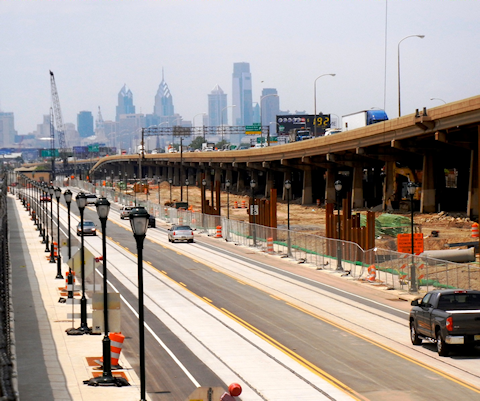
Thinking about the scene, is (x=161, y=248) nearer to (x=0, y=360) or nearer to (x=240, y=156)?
(x=0, y=360)

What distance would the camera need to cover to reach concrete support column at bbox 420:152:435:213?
70.5 m

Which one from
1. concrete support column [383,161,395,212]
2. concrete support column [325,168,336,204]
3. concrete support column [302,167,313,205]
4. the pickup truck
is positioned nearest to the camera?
the pickup truck

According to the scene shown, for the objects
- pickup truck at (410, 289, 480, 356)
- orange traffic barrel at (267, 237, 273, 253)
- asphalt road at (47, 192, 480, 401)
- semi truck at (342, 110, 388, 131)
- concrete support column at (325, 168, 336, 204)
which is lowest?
asphalt road at (47, 192, 480, 401)

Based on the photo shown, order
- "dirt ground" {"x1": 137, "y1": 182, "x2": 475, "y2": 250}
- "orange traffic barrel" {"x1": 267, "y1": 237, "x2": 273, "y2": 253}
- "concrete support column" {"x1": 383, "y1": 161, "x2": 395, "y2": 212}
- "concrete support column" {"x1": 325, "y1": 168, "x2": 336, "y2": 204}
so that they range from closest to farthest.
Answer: "dirt ground" {"x1": 137, "y1": 182, "x2": 475, "y2": 250}
"orange traffic barrel" {"x1": 267, "y1": 237, "x2": 273, "y2": 253}
"concrete support column" {"x1": 383, "y1": 161, "x2": 395, "y2": 212}
"concrete support column" {"x1": 325, "y1": 168, "x2": 336, "y2": 204}

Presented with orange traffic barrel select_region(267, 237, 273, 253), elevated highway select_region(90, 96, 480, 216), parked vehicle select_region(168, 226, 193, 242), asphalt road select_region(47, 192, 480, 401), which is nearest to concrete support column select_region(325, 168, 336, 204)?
elevated highway select_region(90, 96, 480, 216)

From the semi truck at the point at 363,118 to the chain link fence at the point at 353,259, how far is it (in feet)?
62.4

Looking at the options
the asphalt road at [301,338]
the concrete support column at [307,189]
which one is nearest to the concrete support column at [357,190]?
the concrete support column at [307,189]

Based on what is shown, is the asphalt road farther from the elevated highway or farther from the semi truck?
the semi truck

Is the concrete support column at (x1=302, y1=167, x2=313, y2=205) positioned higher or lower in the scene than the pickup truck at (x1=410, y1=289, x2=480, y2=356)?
higher

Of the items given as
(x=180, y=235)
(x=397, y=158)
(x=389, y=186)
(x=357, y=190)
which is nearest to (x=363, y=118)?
(x=397, y=158)

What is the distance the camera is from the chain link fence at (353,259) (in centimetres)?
3166

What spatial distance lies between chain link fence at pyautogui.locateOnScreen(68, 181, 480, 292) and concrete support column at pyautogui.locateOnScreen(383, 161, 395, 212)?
1794 cm

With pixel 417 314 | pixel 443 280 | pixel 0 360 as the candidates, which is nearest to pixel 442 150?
pixel 443 280

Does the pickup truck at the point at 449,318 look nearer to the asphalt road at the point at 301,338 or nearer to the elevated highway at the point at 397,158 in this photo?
the asphalt road at the point at 301,338
